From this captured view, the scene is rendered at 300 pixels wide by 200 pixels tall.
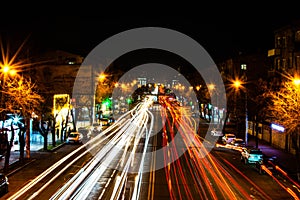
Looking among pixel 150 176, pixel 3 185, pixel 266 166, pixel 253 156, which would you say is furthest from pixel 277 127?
pixel 3 185

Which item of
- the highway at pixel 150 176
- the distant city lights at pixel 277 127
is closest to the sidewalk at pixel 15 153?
the highway at pixel 150 176

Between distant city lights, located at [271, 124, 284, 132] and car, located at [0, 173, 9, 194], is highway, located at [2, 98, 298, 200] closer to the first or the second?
car, located at [0, 173, 9, 194]

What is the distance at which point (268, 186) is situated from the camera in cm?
2358

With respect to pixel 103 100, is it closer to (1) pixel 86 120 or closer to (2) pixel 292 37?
(1) pixel 86 120

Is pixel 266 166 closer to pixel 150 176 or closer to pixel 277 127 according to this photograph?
pixel 150 176

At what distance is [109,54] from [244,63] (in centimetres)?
3736

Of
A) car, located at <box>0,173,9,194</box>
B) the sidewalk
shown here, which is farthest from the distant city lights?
car, located at <box>0,173,9,194</box>

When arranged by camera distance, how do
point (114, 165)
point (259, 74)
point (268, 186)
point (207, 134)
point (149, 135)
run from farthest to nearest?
point (259, 74), point (207, 134), point (149, 135), point (114, 165), point (268, 186)

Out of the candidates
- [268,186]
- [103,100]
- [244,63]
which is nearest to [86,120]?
[103,100]

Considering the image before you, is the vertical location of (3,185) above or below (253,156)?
below

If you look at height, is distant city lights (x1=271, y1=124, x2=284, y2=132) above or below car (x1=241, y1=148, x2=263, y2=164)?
above

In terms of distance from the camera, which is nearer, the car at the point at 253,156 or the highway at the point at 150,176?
the highway at the point at 150,176

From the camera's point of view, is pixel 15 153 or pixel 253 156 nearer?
pixel 253 156

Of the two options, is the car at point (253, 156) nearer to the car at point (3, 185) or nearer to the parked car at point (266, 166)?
the parked car at point (266, 166)
